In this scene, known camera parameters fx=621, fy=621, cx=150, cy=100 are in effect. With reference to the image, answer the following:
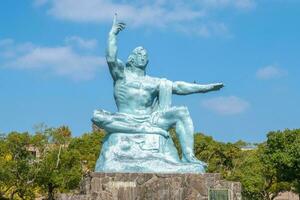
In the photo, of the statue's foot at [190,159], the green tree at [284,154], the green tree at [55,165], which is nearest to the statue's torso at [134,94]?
the statue's foot at [190,159]

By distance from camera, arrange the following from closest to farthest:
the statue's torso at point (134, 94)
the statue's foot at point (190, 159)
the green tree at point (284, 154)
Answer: the statue's foot at point (190, 159)
the statue's torso at point (134, 94)
the green tree at point (284, 154)

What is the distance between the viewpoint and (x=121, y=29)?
55.8 ft

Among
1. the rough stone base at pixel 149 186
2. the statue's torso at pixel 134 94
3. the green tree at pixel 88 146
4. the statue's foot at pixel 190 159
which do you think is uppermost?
the green tree at pixel 88 146

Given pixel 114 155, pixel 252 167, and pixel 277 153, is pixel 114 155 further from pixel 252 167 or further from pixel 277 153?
pixel 252 167

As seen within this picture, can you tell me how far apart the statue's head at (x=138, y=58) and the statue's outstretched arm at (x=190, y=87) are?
1.06m

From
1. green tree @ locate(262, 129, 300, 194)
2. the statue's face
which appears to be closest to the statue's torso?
the statue's face

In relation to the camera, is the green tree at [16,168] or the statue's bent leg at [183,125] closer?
the statue's bent leg at [183,125]

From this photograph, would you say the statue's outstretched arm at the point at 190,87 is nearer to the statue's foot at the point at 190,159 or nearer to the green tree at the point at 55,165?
the statue's foot at the point at 190,159

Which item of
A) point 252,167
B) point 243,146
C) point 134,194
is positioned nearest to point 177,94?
point 134,194

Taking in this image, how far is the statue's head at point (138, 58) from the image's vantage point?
17531 millimetres

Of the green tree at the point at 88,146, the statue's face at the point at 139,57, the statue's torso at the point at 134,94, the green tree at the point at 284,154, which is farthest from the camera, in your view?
Answer: the green tree at the point at 88,146

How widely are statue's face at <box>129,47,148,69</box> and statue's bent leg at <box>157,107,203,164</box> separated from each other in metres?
1.65

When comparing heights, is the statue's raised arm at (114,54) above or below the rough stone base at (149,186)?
above

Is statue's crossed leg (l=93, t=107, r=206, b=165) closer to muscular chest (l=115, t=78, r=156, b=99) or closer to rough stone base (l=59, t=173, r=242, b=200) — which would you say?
muscular chest (l=115, t=78, r=156, b=99)
